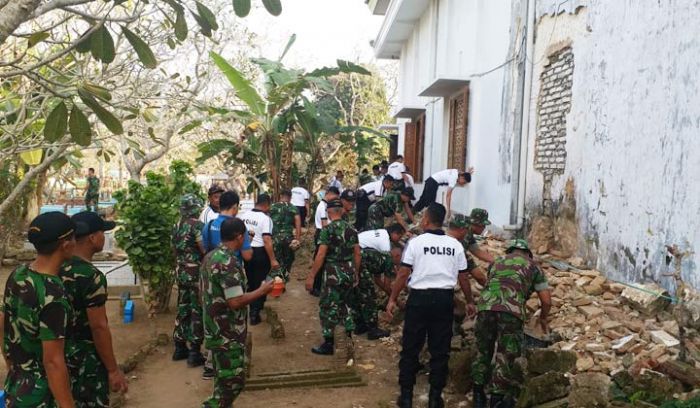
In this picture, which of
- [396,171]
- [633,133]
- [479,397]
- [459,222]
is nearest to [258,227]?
[459,222]

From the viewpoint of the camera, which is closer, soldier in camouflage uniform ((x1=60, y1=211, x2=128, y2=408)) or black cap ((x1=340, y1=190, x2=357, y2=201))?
soldier in camouflage uniform ((x1=60, y1=211, x2=128, y2=408))

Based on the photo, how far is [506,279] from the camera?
4.59 metres

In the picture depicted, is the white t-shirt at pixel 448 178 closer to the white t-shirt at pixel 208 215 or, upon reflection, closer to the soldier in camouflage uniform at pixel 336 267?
the soldier in camouflage uniform at pixel 336 267

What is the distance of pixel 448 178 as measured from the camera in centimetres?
1019

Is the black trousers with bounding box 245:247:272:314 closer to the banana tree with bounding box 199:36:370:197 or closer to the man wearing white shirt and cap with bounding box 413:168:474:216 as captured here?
the banana tree with bounding box 199:36:370:197

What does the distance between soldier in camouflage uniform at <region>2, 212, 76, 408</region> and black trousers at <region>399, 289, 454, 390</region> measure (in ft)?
9.32

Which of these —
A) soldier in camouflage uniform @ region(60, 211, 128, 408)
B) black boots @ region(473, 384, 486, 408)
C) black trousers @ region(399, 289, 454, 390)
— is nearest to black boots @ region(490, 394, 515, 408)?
black boots @ region(473, 384, 486, 408)

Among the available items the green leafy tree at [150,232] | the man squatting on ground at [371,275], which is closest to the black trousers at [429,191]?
the man squatting on ground at [371,275]

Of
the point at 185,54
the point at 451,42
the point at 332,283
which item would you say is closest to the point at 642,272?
the point at 332,283

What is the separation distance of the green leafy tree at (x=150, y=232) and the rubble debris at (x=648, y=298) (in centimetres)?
566

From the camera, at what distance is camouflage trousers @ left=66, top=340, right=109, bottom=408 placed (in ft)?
10.3

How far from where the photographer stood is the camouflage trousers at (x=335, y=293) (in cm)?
619

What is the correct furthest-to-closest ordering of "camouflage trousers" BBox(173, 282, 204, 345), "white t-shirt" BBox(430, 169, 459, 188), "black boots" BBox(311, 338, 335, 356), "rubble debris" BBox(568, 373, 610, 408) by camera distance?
1. "white t-shirt" BBox(430, 169, 459, 188)
2. "black boots" BBox(311, 338, 335, 356)
3. "camouflage trousers" BBox(173, 282, 204, 345)
4. "rubble debris" BBox(568, 373, 610, 408)

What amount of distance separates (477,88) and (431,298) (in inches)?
241
